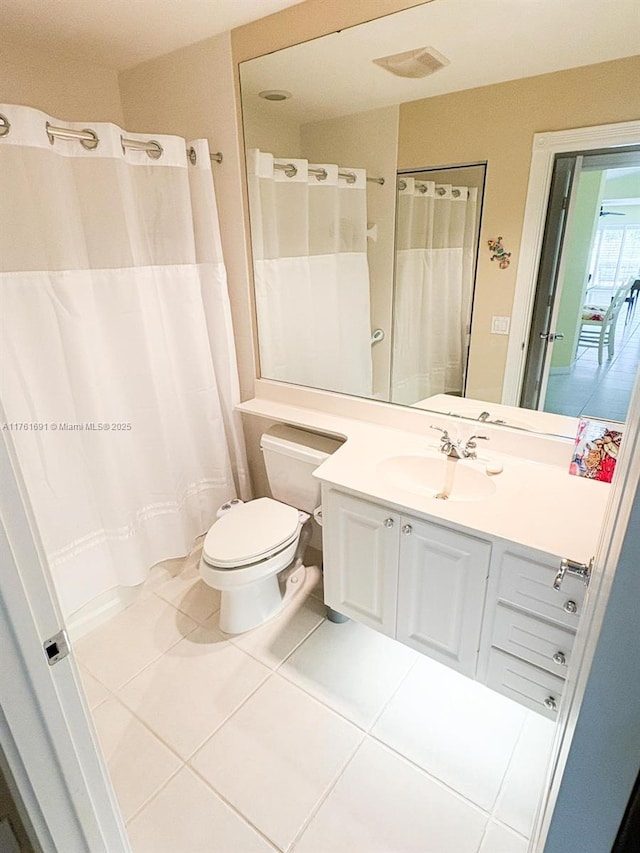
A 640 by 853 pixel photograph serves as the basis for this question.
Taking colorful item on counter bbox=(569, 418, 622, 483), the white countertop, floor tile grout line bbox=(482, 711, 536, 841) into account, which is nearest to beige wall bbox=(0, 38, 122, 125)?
the white countertop

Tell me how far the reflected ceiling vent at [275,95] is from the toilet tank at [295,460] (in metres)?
1.35

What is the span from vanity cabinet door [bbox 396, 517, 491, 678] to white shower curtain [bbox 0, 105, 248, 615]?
1.12 m

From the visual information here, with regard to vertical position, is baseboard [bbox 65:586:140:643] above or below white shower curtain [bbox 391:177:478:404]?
below

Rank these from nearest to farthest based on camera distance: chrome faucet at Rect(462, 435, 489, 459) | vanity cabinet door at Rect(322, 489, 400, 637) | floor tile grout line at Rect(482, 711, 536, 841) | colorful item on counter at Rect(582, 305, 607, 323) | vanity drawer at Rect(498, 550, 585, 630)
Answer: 1. vanity drawer at Rect(498, 550, 585, 630)
2. floor tile grout line at Rect(482, 711, 536, 841)
3. colorful item on counter at Rect(582, 305, 607, 323)
4. vanity cabinet door at Rect(322, 489, 400, 637)
5. chrome faucet at Rect(462, 435, 489, 459)

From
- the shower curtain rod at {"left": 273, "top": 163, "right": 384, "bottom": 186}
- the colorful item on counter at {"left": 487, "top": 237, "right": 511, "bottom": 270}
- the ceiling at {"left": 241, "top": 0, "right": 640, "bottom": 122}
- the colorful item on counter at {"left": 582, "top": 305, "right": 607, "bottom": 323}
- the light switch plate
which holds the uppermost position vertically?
the ceiling at {"left": 241, "top": 0, "right": 640, "bottom": 122}

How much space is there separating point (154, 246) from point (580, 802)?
2014mm

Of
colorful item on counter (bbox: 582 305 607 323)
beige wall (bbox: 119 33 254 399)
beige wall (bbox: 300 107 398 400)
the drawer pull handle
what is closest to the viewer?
the drawer pull handle

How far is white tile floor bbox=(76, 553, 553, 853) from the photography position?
1.27 meters

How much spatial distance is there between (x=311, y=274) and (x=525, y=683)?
178 centimetres

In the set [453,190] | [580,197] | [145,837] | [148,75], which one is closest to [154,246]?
[148,75]

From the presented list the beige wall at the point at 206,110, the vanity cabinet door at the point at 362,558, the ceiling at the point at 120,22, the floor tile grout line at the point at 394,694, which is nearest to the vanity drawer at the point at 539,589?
the vanity cabinet door at the point at 362,558

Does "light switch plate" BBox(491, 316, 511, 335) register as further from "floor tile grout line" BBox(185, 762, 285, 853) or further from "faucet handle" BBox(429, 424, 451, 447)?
"floor tile grout line" BBox(185, 762, 285, 853)

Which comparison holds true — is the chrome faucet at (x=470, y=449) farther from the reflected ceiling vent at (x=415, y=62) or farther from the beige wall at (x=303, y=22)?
the beige wall at (x=303, y=22)

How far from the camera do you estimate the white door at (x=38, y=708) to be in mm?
644
